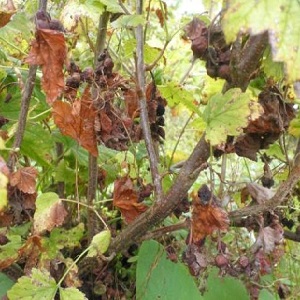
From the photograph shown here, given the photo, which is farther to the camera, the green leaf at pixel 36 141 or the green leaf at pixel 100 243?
the green leaf at pixel 36 141

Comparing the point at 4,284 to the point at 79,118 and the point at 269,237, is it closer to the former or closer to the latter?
the point at 79,118

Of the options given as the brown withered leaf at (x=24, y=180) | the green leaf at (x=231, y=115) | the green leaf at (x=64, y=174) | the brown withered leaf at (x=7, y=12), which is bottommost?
the green leaf at (x=64, y=174)

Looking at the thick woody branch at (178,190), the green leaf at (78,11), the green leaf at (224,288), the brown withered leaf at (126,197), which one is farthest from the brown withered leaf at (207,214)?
the green leaf at (78,11)

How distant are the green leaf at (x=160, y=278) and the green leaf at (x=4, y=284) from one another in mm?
268

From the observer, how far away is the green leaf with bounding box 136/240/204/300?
4.17 feet

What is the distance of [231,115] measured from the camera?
1045 mm

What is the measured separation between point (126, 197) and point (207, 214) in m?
0.20

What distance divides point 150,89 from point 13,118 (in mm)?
345

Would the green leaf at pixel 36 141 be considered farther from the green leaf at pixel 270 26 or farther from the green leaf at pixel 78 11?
the green leaf at pixel 270 26

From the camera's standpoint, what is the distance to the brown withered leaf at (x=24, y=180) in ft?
3.43

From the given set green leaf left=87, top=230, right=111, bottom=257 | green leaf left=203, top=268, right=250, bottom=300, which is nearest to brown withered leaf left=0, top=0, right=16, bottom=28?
green leaf left=87, top=230, right=111, bottom=257

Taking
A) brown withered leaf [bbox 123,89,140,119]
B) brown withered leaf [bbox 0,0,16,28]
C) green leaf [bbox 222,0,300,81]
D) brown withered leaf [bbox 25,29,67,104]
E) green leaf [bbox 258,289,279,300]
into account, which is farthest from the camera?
green leaf [bbox 258,289,279,300]

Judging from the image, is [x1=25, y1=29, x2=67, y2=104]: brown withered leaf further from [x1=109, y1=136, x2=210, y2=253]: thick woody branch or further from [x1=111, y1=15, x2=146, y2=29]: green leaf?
[x1=109, y1=136, x2=210, y2=253]: thick woody branch

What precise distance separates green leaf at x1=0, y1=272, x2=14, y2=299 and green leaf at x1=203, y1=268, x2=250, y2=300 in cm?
42
